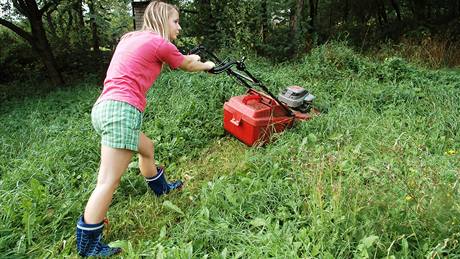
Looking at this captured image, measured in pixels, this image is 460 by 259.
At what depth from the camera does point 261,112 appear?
3842 millimetres

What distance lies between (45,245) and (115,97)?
116 centimetres

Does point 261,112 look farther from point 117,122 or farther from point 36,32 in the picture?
point 36,32

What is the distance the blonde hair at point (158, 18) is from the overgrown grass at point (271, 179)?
1.26m

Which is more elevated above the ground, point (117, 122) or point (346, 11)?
point (117, 122)

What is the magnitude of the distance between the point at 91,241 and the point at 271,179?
1381 mm

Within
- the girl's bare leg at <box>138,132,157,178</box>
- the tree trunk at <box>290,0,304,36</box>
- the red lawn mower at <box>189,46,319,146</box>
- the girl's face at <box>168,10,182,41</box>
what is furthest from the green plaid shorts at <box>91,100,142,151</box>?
the tree trunk at <box>290,0,304,36</box>

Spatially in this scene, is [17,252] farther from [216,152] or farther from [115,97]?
[216,152]

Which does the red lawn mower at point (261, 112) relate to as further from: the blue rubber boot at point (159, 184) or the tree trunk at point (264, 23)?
the tree trunk at point (264, 23)

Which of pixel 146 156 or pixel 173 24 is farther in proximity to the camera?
pixel 146 156

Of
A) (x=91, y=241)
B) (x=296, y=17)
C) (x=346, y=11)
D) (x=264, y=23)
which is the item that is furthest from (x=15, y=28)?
(x=346, y=11)

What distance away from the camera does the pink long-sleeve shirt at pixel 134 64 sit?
2682 millimetres

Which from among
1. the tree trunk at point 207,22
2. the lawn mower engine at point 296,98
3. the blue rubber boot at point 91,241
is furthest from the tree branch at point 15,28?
the blue rubber boot at point 91,241

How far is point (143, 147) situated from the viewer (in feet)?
10.1

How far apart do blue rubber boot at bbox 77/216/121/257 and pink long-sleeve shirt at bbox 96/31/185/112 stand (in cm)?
84
